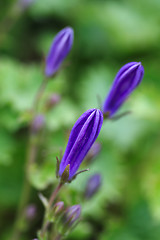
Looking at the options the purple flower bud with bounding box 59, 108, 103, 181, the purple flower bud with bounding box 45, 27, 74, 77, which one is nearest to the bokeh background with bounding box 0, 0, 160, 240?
the purple flower bud with bounding box 45, 27, 74, 77

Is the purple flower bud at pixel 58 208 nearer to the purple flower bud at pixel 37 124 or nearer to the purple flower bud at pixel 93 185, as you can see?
the purple flower bud at pixel 93 185

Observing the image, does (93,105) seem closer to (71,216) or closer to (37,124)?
(37,124)

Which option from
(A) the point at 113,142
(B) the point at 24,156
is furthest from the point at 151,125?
(B) the point at 24,156

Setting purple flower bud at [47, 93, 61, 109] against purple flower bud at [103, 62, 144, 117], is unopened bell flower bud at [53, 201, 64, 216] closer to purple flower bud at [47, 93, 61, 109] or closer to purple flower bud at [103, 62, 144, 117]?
purple flower bud at [103, 62, 144, 117]

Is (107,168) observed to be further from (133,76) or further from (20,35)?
(20,35)

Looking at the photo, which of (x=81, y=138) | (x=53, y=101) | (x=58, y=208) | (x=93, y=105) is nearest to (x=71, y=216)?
(x=58, y=208)
